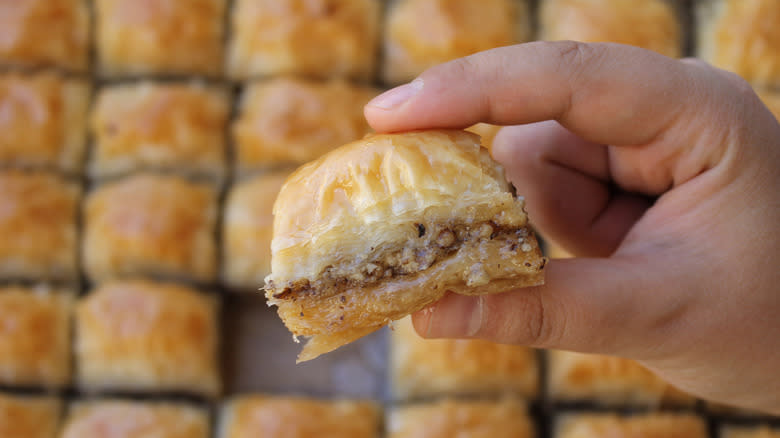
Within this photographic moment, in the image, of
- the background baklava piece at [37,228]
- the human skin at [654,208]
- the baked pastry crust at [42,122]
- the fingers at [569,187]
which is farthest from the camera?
the baked pastry crust at [42,122]

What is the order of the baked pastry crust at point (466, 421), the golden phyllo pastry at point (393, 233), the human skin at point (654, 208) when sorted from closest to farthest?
1. the golden phyllo pastry at point (393, 233)
2. the human skin at point (654, 208)
3. the baked pastry crust at point (466, 421)

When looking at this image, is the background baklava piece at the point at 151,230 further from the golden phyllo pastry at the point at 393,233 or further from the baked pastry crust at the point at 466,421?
the golden phyllo pastry at the point at 393,233

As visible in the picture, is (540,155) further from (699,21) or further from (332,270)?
(699,21)

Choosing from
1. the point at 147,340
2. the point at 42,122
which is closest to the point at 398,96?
the point at 147,340

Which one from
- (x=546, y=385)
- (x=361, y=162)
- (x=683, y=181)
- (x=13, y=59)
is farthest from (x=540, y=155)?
(x=13, y=59)

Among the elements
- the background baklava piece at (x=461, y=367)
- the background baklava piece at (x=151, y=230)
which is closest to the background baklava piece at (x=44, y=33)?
the background baklava piece at (x=151, y=230)

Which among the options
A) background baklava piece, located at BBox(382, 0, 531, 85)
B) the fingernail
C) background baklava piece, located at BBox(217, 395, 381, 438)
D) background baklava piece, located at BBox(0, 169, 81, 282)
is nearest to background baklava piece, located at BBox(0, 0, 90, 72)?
background baklava piece, located at BBox(0, 169, 81, 282)
